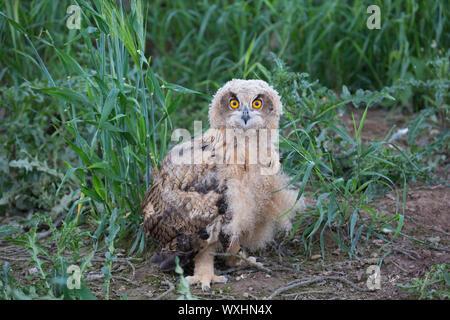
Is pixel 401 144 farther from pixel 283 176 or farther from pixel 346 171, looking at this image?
pixel 283 176

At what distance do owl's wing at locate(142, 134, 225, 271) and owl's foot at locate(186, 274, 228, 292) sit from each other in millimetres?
112

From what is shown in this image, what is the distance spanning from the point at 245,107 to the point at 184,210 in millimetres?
749

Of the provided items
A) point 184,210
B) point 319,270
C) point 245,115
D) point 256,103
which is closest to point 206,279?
point 184,210

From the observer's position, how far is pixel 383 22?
18.9 feet

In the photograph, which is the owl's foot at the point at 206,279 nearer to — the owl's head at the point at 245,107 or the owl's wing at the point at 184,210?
the owl's wing at the point at 184,210

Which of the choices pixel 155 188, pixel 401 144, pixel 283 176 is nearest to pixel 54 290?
pixel 155 188

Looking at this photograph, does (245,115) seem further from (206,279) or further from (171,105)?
(206,279)

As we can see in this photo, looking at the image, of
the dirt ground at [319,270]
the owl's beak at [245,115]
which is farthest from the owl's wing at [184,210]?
the owl's beak at [245,115]

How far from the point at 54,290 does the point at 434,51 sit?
4606 mm

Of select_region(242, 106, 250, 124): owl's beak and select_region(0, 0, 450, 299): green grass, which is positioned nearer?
select_region(242, 106, 250, 124): owl's beak

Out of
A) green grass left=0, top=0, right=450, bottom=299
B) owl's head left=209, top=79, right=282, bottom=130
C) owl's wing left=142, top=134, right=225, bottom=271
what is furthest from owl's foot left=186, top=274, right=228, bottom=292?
owl's head left=209, top=79, right=282, bottom=130

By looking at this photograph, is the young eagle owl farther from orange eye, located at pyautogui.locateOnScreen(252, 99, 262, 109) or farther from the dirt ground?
the dirt ground

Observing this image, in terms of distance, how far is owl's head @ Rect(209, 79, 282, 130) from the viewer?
10.9 feet

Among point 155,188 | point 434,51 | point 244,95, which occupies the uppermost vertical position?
point 434,51
